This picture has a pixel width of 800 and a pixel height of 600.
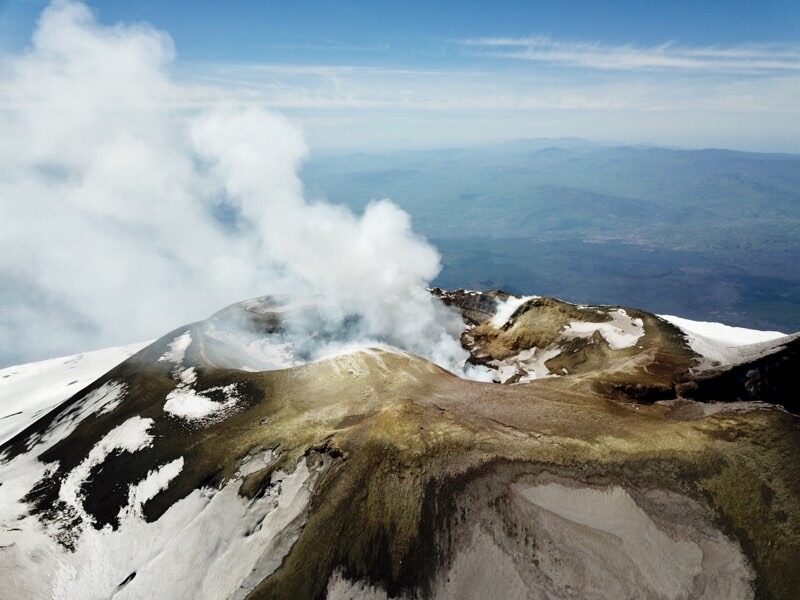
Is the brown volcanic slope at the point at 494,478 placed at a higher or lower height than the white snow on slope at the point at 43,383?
higher

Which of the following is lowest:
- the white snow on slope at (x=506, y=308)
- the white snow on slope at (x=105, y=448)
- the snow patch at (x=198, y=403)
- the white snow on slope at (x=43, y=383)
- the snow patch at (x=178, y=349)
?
the white snow on slope at (x=43, y=383)

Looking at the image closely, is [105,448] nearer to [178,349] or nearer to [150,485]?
[150,485]

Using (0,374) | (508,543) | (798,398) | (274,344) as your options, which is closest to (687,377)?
(798,398)

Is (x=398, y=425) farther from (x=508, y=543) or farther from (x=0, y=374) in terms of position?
(x=0, y=374)

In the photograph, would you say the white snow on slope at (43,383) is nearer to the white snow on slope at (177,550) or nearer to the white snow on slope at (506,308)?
the white snow on slope at (177,550)

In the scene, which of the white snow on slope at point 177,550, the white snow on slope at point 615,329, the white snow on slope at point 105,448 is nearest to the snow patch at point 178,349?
the white snow on slope at point 105,448

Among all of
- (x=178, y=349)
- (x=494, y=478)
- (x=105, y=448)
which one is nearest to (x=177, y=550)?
(x=105, y=448)

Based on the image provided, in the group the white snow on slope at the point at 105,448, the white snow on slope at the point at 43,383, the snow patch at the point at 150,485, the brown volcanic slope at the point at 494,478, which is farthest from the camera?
the white snow on slope at the point at 43,383

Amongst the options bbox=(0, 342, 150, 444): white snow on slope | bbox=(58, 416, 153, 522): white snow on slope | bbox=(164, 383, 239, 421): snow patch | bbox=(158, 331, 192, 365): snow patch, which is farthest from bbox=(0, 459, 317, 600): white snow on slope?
bbox=(0, 342, 150, 444): white snow on slope
